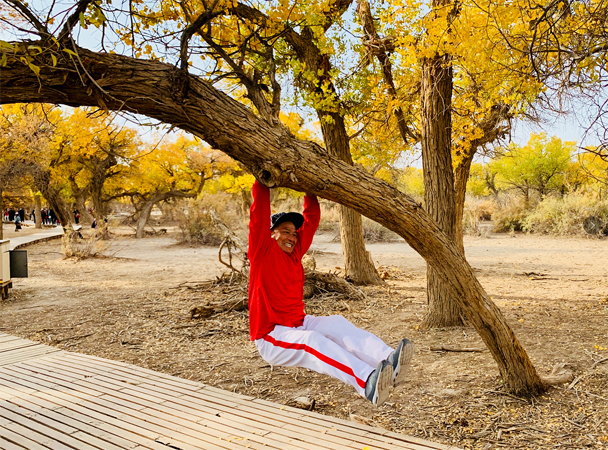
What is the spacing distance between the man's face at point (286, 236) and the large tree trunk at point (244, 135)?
0.62m

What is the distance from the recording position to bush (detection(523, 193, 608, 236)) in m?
20.1

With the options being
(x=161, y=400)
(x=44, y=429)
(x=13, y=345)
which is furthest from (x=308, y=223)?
(x=13, y=345)

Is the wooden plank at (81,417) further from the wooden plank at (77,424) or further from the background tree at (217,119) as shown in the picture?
the background tree at (217,119)

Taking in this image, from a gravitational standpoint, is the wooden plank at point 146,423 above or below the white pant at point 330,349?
below

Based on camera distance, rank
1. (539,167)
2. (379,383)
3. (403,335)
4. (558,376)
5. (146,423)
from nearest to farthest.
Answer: (379,383) < (146,423) < (558,376) < (403,335) < (539,167)

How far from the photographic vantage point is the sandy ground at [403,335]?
371 centimetres

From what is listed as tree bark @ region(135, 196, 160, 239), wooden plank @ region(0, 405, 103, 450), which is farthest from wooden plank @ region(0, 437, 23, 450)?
tree bark @ region(135, 196, 160, 239)

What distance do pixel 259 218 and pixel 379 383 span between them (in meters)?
1.35

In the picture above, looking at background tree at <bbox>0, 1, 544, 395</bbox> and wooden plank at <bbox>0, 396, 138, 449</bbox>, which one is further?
wooden plank at <bbox>0, 396, 138, 449</bbox>

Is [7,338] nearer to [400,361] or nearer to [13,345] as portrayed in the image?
[13,345]

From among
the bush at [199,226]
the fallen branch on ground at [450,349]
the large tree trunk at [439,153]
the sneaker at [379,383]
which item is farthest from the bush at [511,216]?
the sneaker at [379,383]

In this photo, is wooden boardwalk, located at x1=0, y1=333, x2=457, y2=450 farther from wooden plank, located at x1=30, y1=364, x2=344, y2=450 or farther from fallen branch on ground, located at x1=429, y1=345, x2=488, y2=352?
fallen branch on ground, located at x1=429, y1=345, x2=488, y2=352

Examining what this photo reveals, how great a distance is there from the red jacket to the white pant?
0.31 feet

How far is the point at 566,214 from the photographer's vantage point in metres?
21.0
